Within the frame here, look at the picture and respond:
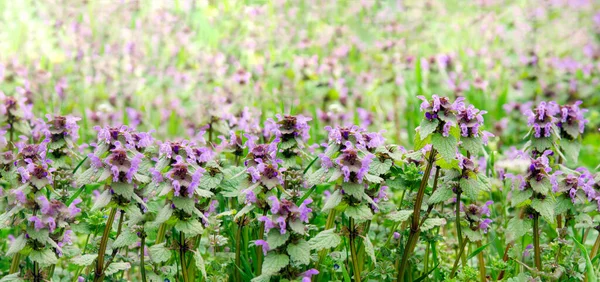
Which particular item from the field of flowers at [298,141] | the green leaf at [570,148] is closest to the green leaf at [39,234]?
the field of flowers at [298,141]

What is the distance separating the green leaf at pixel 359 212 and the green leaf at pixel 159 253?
603 mm

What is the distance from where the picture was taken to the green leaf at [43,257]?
2.28m

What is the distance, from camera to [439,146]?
2375 mm

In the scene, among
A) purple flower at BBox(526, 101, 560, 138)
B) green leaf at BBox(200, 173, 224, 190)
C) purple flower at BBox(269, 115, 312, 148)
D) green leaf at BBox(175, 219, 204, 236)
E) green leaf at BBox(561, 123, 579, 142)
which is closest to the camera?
green leaf at BBox(175, 219, 204, 236)

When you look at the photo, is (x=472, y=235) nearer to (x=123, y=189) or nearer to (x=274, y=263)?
(x=274, y=263)

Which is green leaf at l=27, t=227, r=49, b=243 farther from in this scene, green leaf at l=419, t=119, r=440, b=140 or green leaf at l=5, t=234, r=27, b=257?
green leaf at l=419, t=119, r=440, b=140

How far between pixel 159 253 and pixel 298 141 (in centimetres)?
66

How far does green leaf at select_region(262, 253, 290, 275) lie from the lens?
2252mm

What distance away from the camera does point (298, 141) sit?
270 cm

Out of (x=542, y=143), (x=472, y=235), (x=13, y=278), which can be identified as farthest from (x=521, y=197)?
(x=13, y=278)

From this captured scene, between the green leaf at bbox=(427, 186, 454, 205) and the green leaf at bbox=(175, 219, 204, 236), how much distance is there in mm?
818

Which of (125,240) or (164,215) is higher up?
(164,215)

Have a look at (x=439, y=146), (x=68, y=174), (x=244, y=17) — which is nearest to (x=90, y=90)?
(x=244, y=17)

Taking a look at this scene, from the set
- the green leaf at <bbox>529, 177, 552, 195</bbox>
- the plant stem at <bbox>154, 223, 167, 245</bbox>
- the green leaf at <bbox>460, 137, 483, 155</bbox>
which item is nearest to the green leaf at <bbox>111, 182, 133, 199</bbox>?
the plant stem at <bbox>154, 223, 167, 245</bbox>
